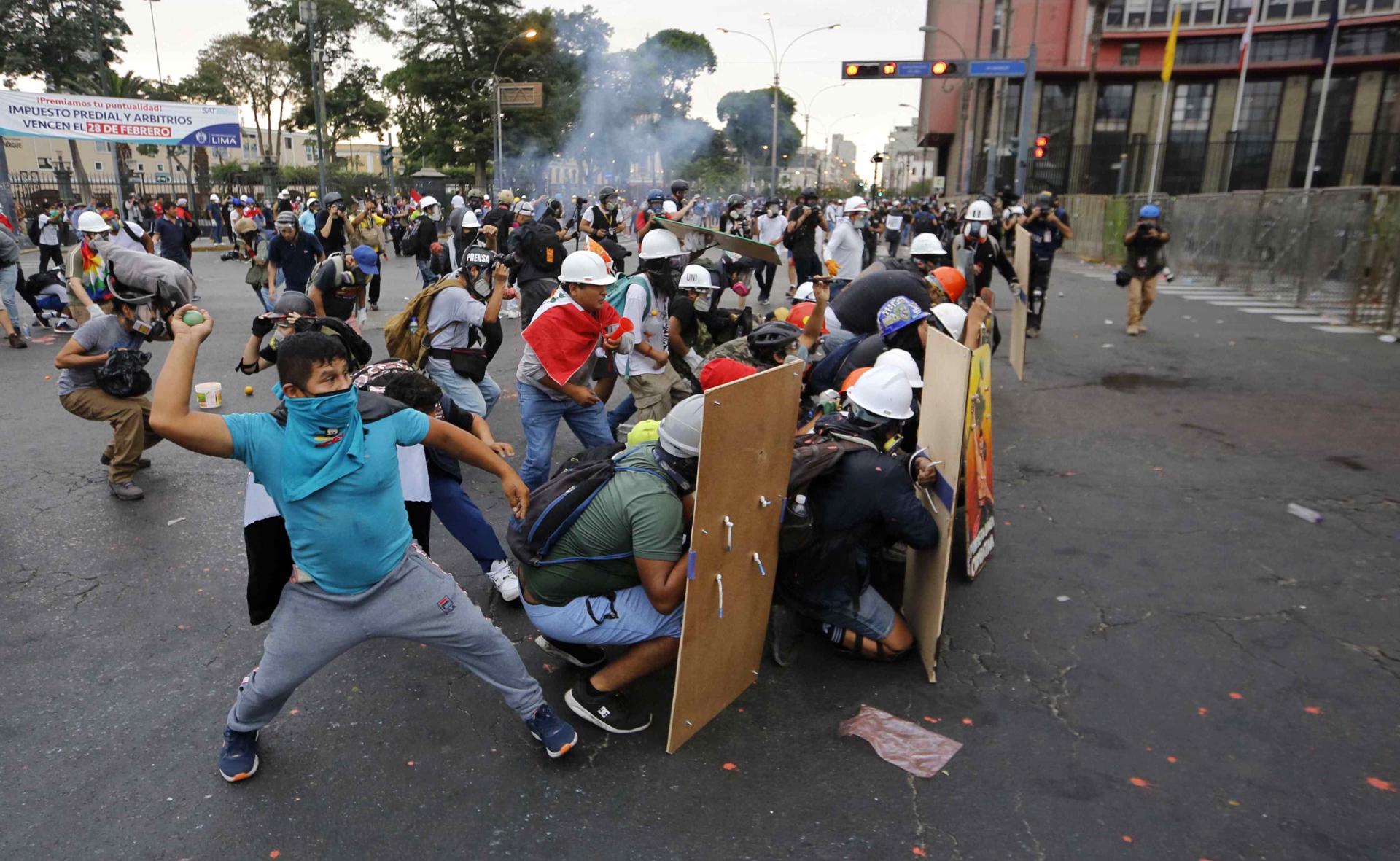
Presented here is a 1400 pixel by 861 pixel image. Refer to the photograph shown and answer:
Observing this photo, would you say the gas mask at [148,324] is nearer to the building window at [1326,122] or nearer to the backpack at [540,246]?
the backpack at [540,246]

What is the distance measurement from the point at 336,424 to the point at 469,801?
1.28 metres

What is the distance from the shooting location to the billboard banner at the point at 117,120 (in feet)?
57.9

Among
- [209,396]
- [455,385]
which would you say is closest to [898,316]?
[455,385]

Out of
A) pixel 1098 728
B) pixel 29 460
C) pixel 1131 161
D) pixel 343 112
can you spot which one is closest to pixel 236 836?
pixel 1098 728

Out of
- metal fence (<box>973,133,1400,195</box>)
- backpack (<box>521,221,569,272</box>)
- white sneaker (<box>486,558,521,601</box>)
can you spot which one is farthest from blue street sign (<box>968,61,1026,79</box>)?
white sneaker (<box>486,558,521,601</box>)

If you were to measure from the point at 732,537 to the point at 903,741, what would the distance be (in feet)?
3.33

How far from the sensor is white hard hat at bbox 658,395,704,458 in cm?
296

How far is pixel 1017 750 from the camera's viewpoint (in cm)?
311

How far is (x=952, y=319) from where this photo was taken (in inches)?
216

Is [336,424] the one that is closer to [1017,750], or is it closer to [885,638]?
[885,638]

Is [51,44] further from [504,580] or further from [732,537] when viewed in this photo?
[732,537]

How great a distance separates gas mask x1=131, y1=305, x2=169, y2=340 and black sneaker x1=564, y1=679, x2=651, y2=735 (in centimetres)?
386

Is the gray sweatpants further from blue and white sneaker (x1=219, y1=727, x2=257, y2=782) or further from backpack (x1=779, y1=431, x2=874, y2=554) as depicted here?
backpack (x1=779, y1=431, x2=874, y2=554)

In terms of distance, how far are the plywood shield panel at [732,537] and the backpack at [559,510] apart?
0.33 m
